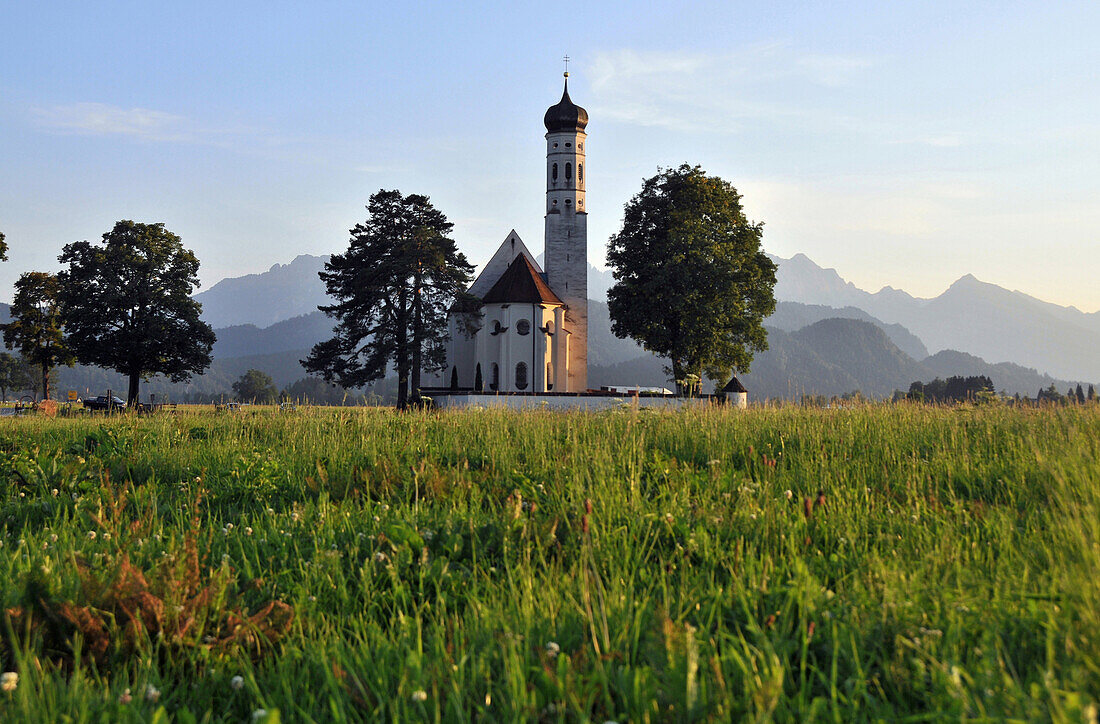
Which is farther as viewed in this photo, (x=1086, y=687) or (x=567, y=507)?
(x=567, y=507)

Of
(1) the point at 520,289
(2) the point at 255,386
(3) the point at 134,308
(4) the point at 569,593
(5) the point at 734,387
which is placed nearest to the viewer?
(4) the point at 569,593

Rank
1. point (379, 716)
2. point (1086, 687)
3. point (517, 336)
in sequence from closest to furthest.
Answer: point (1086, 687)
point (379, 716)
point (517, 336)

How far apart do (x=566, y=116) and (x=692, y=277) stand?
71.8 feet

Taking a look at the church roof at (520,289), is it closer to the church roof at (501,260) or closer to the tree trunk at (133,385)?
the church roof at (501,260)

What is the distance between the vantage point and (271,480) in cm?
666

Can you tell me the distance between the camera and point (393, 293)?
4103cm

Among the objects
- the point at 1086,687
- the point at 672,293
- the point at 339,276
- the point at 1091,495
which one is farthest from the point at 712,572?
the point at 339,276

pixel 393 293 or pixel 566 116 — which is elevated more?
pixel 566 116

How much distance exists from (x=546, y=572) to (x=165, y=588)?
1.85 meters

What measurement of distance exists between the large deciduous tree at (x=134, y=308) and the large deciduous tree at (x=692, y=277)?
24.9 meters

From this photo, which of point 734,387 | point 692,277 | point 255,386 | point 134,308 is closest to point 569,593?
point 734,387

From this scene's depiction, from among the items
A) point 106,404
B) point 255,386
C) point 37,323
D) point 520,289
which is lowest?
point 106,404

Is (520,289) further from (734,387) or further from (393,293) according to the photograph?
(734,387)

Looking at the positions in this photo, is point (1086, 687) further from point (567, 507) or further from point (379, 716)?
point (567, 507)
